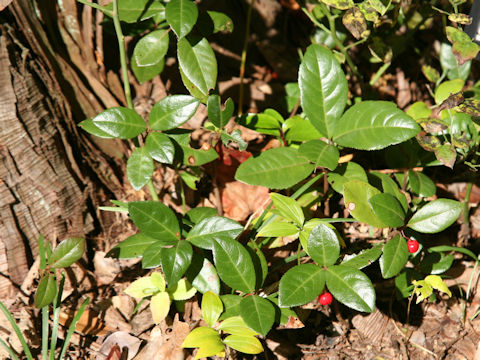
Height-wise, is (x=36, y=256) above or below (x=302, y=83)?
below

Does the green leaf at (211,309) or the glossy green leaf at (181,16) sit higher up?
the glossy green leaf at (181,16)

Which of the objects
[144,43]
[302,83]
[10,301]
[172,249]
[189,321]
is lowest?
[189,321]

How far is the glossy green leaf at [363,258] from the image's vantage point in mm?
1432

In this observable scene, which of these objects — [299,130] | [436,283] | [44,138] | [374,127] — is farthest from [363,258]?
[44,138]

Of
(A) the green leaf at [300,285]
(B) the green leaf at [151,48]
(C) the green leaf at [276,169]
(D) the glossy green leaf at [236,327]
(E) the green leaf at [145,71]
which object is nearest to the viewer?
(A) the green leaf at [300,285]

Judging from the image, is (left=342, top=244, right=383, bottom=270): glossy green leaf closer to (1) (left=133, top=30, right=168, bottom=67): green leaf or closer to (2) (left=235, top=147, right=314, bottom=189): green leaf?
(2) (left=235, top=147, right=314, bottom=189): green leaf

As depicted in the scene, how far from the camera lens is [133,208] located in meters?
1.44

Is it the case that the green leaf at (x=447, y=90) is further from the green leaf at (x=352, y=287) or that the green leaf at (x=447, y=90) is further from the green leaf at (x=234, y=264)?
the green leaf at (x=234, y=264)

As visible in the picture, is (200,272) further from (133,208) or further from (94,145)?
(94,145)

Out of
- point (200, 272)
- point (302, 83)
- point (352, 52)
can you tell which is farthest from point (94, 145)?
point (352, 52)

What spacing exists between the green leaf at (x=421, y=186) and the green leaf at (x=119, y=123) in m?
1.01

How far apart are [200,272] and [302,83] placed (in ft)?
2.39

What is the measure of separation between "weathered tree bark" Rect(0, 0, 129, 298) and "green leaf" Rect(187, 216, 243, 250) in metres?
0.68

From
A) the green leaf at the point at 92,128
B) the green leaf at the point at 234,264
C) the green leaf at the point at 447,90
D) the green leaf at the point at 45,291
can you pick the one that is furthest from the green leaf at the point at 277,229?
the green leaf at the point at 447,90
